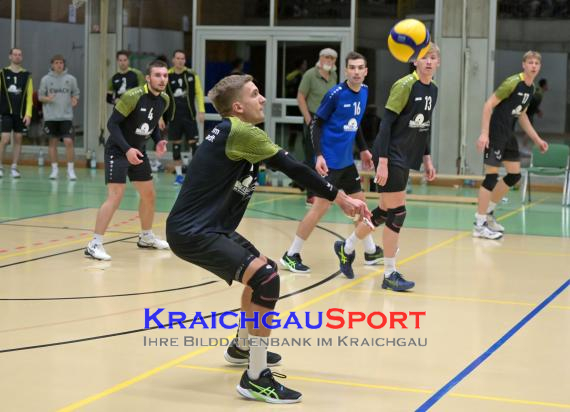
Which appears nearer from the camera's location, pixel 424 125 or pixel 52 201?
pixel 424 125

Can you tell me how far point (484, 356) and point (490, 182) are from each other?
19.0ft

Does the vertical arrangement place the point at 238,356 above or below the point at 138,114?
below

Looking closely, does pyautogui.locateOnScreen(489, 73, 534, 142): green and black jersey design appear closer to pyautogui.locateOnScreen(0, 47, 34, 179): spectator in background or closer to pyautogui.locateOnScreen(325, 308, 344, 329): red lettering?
pyautogui.locateOnScreen(325, 308, 344, 329): red lettering

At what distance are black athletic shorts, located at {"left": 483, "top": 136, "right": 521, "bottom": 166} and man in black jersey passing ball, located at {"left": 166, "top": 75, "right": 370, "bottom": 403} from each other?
6643 mm

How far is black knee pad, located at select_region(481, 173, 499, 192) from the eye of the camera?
11.9 meters

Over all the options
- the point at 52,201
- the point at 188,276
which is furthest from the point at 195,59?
the point at 188,276

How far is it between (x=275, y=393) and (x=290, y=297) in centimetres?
285

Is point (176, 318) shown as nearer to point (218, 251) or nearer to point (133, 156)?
point (218, 251)

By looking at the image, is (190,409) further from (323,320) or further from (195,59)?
(195,59)

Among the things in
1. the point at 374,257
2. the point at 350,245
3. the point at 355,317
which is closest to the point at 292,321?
the point at 355,317

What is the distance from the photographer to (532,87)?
462 inches

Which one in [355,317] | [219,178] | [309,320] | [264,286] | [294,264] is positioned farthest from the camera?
[294,264]

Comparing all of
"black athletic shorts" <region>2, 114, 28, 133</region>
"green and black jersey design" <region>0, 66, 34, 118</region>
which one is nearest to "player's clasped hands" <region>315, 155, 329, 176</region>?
Result: "green and black jersey design" <region>0, 66, 34, 118</region>

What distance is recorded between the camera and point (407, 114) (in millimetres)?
8656
